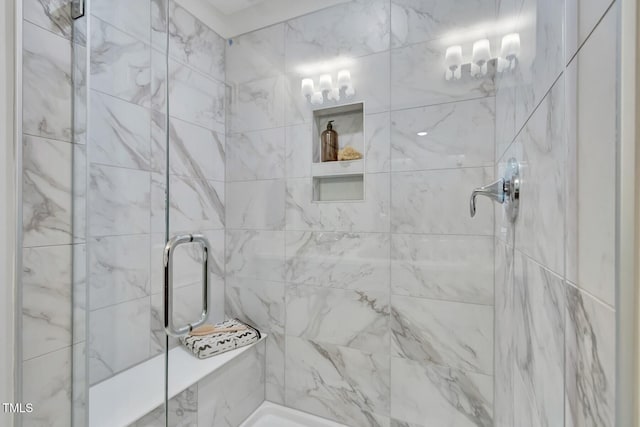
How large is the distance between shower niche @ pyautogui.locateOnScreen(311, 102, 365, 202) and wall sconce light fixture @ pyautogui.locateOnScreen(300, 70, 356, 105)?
0.05 m

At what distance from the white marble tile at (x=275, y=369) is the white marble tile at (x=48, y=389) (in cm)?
96

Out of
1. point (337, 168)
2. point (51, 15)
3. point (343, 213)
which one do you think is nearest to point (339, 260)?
point (343, 213)

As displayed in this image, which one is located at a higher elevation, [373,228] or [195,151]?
[195,151]

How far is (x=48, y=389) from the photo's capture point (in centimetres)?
87

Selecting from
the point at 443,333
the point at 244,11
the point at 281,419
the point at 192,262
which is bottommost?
the point at 281,419

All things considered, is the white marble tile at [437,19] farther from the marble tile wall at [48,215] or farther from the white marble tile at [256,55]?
the marble tile wall at [48,215]

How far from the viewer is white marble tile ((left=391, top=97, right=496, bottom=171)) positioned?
1.28 metres

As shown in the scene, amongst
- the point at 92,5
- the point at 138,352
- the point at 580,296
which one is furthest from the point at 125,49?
the point at 580,296

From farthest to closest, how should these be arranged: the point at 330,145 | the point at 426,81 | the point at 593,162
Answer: the point at 330,145 < the point at 426,81 < the point at 593,162

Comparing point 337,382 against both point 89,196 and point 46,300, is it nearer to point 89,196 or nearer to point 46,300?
point 46,300

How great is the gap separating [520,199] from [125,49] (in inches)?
47.1

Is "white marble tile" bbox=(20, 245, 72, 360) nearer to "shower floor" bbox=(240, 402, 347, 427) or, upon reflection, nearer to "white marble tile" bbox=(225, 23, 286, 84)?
"shower floor" bbox=(240, 402, 347, 427)

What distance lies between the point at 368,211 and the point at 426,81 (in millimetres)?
665

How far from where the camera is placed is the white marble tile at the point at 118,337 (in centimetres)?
94
